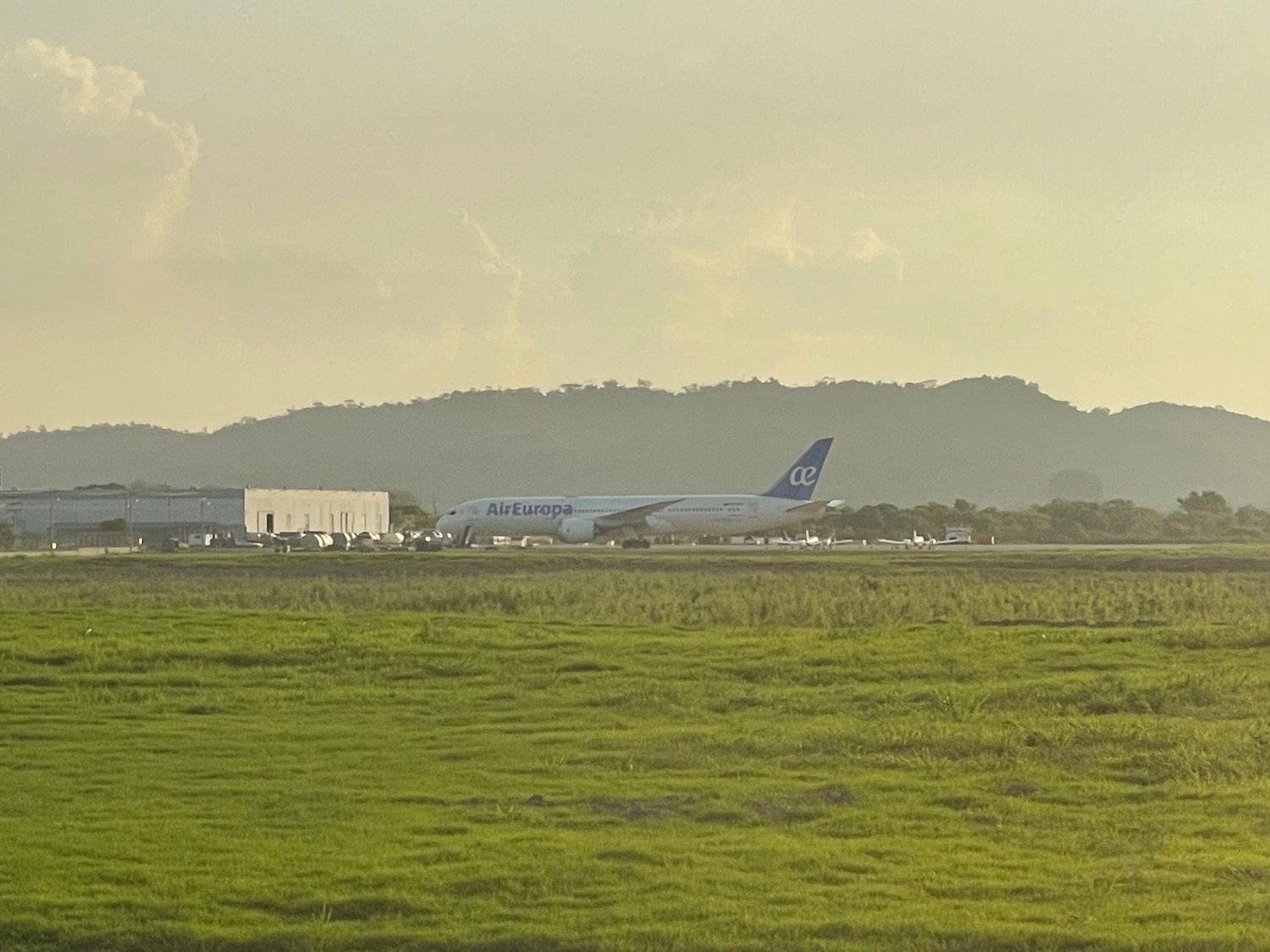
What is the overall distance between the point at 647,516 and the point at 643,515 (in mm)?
431

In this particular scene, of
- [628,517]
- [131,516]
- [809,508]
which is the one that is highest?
[131,516]

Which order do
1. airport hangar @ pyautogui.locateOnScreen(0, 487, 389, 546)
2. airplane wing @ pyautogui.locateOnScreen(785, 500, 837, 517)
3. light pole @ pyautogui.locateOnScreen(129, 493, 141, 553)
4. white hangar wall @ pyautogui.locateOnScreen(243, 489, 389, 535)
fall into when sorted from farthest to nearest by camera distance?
white hangar wall @ pyautogui.locateOnScreen(243, 489, 389, 535), airport hangar @ pyautogui.locateOnScreen(0, 487, 389, 546), light pole @ pyautogui.locateOnScreen(129, 493, 141, 553), airplane wing @ pyautogui.locateOnScreen(785, 500, 837, 517)

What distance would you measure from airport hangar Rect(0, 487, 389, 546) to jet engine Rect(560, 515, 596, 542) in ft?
89.0

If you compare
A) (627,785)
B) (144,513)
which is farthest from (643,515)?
(627,785)

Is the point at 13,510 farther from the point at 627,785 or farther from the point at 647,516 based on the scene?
the point at 627,785

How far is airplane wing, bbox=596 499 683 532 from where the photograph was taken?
95312 millimetres

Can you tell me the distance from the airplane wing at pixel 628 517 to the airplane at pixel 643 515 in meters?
0.05

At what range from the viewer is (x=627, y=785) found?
46.8ft

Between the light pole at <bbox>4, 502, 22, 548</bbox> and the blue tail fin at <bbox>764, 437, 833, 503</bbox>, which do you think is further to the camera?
the light pole at <bbox>4, 502, 22, 548</bbox>

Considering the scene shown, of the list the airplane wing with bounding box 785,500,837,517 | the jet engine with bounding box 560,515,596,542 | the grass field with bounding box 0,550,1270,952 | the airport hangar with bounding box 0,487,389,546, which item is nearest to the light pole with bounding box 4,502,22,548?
the airport hangar with bounding box 0,487,389,546

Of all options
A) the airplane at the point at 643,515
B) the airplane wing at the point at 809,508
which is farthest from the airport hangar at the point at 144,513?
the airplane wing at the point at 809,508

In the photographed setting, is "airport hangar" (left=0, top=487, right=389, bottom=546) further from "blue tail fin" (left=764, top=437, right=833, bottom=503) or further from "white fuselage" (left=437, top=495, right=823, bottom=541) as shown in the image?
"blue tail fin" (left=764, top=437, right=833, bottom=503)

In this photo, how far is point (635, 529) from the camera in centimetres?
9662

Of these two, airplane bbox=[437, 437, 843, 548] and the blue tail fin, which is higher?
the blue tail fin
